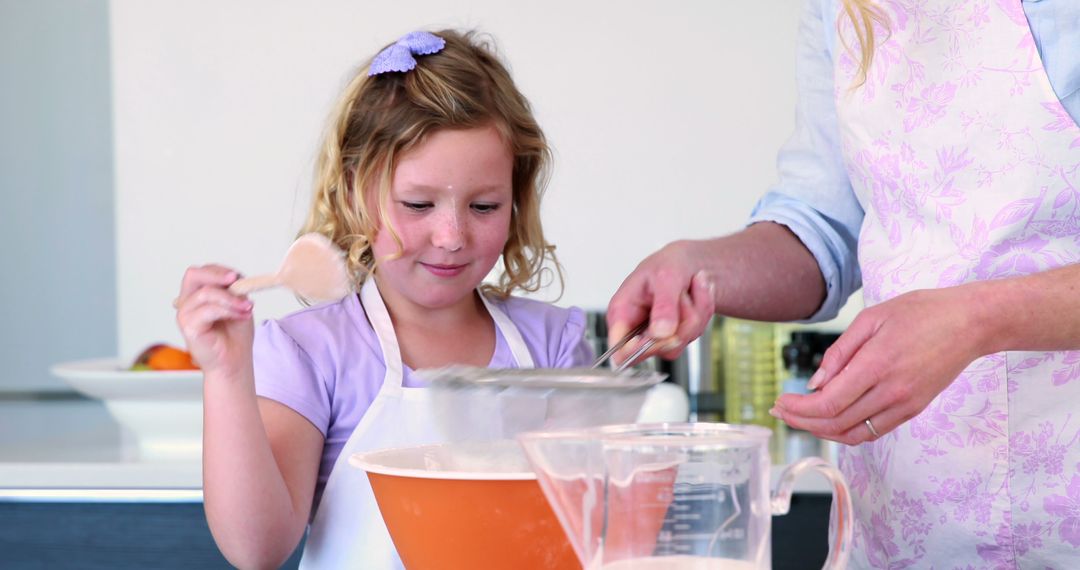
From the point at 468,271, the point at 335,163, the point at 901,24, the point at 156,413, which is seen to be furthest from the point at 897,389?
the point at 156,413

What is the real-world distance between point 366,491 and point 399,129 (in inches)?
14.6

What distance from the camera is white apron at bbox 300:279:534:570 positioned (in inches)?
44.9

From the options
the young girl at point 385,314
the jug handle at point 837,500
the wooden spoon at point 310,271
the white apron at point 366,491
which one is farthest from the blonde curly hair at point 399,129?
the jug handle at point 837,500

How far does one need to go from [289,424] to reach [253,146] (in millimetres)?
1294

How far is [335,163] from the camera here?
1310 millimetres

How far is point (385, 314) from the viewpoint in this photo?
130 cm

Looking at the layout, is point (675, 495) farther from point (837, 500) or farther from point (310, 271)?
point (310, 271)

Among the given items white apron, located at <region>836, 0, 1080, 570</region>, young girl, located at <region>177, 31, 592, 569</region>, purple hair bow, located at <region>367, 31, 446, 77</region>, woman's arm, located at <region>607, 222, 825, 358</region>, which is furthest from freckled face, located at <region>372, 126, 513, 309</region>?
white apron, located at <region>836, 0, 1080, 570</region>

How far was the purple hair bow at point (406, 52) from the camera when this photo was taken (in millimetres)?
1300

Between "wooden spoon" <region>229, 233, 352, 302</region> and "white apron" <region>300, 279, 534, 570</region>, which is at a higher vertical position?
"wooden spoon" <region>229, 233, 352, 302</region>

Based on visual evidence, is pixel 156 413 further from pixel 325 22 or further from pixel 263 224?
pixel 325 22

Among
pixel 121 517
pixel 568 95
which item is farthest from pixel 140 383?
pixel 568 95

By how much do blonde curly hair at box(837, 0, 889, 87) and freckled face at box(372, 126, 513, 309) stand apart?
1.27 feet

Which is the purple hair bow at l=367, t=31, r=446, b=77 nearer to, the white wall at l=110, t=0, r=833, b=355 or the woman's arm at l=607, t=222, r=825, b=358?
the woman's arm at l=607, t=222, r=825, b=358
